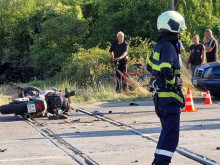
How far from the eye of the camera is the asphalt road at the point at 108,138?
7125 mm

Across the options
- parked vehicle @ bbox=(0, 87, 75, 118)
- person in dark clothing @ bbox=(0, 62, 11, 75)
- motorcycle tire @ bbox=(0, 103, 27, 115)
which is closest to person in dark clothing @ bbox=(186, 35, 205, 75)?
parked vehicle @ bbox=(0, 87, 75, 118)

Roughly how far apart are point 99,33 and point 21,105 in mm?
19082

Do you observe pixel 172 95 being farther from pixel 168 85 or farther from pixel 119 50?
pixel 119 50

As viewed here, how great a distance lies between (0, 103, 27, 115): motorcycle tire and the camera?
1089cm

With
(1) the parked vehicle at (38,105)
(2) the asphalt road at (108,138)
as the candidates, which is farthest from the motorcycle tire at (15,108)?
(2) the asphalt road at (108,138)

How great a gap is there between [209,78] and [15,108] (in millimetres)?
5674

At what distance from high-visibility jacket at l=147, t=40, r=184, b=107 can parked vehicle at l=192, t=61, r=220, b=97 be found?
7905mm

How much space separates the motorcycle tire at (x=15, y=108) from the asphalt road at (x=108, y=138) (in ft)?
0.78

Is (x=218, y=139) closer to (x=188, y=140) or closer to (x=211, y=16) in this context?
(x=188, y=140)

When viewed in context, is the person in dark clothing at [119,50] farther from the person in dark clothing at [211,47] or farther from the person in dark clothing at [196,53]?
the person in dark clothing at [211,47]

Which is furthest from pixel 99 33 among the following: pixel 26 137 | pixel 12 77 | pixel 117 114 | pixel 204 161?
pixel 204 161

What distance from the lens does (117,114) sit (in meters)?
11.7

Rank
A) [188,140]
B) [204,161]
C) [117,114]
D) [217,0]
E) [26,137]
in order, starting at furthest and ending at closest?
1. [217,0]
2. [117,114]
3. [26,137]
4. [188,140]
5. [204,161]

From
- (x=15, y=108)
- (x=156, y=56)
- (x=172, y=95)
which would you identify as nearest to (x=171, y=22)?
(x=156, y=56)
